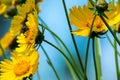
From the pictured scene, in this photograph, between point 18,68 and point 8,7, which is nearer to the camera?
point 18,68

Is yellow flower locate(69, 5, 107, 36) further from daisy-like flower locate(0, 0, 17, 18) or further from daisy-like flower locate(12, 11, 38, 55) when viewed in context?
daisy-like flower locate(0, 0, 17, 18)

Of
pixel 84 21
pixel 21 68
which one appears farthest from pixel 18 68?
pixel 84 21

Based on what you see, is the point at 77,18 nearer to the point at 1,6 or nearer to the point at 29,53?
the point at 29,53

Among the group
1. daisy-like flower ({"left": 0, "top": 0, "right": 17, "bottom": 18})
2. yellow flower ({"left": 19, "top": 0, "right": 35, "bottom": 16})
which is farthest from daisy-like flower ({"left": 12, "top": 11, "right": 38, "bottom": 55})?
daisy-like flower ({"left": 0, "top": 0, "right": 17, "bottom": 18})

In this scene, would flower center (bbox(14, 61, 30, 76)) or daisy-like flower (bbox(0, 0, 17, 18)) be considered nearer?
flower center (bbox(14, 61, 30, 76))

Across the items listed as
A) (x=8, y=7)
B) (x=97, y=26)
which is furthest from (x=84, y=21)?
(x=8, y=7)

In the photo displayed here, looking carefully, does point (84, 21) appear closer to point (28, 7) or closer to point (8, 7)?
point (28, 7)
